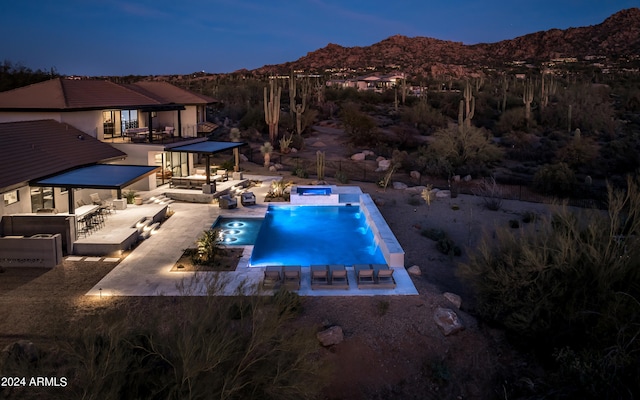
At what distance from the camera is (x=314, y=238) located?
639 inches

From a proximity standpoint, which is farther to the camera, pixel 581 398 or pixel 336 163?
pixel 336 163

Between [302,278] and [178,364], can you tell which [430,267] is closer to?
[302,278]

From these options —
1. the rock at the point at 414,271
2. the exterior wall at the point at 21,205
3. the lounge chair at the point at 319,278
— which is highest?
the exterior wall at the point at 21,205

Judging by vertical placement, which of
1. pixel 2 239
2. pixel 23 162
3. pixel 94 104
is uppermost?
pixel 94 104

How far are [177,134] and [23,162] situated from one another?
442 inches

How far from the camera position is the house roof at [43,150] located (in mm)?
13688

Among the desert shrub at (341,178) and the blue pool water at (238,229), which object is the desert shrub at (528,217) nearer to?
the desert shrub at (341,178)

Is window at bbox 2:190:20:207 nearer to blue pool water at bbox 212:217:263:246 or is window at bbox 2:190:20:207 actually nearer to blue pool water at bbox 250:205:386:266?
blue pool water at bbox 212:217:263:246

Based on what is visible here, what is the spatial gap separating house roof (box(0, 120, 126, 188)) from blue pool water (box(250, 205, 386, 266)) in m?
6.42

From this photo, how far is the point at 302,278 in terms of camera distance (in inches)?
459

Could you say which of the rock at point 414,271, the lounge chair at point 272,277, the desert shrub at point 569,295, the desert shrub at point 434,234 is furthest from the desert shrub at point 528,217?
the lounge chair at point 272,277

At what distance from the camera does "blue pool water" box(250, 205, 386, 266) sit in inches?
555

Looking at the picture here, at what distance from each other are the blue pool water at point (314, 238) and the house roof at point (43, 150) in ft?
21.1

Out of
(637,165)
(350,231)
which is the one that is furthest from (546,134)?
(350,231)
